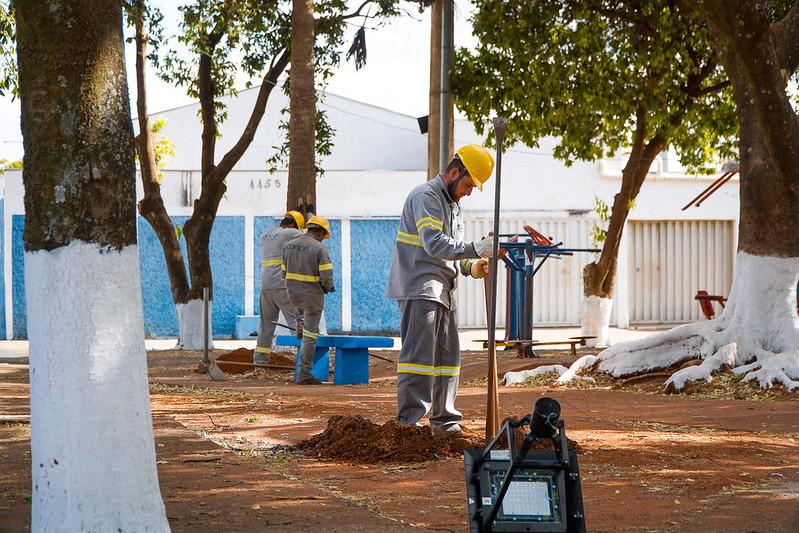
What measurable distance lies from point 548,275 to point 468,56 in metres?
12.8

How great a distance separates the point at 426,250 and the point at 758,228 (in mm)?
5904

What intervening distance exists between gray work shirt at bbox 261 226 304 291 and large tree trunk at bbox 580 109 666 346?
18.1 ft

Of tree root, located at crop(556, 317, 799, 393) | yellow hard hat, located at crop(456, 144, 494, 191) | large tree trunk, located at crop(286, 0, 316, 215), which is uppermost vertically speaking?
large tree trunk, located at crop(286, 0, 316, 215)

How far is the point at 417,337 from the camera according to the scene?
7223 mm

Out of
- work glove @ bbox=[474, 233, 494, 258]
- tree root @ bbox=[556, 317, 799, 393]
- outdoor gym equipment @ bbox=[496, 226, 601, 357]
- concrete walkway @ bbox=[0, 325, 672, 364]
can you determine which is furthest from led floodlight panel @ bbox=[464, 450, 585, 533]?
concrete walkway @ bbox=[0, 325, 672, 364]

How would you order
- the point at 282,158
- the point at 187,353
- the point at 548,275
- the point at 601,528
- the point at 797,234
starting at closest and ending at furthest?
the point at 601,528 → the point at 797,234 → the point at 187,353 → the point at 282,158 → the point at 548,275

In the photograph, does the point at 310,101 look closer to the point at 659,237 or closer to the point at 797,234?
the point at 797,234

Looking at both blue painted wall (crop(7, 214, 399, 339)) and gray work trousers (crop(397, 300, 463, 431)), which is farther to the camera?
blue painted wall (crop(7, 214, 399, 339))

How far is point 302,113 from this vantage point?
655 inches

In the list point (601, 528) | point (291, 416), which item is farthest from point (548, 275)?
point (601, 528)

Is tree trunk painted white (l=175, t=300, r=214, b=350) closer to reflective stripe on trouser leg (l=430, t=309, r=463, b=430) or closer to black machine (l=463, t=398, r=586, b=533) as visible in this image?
reflective stripe on trouser leg (l=430, t=309, r=463, b=430)

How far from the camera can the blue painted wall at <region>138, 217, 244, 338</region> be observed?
27.7 metres

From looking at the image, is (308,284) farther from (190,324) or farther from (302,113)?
(190,324)

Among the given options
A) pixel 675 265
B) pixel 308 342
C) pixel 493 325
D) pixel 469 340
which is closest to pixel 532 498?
pixel 493 325
